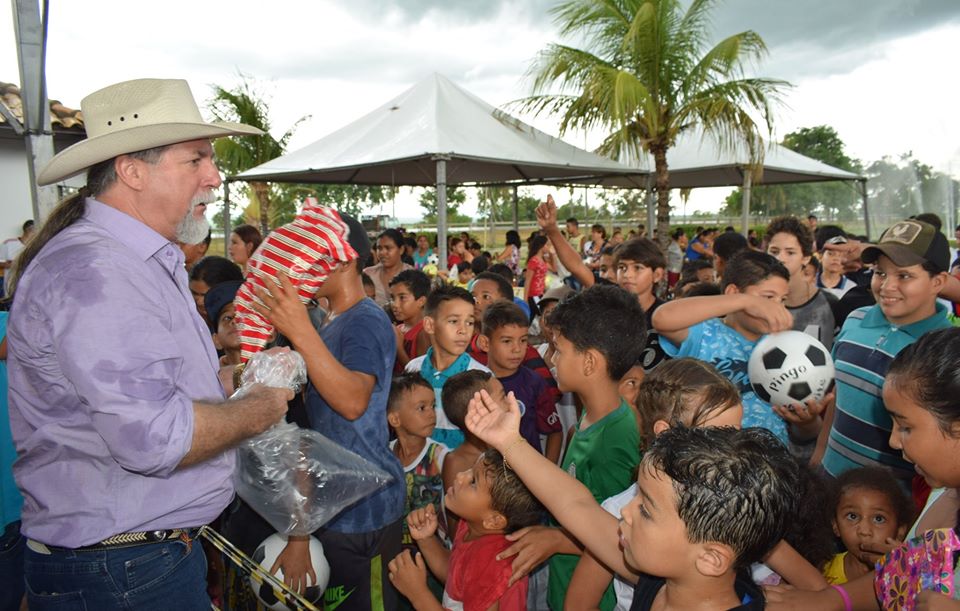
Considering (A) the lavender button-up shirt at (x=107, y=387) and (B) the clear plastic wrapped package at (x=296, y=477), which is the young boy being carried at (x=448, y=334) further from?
(A) the lavender button-up shirt at (x=107, y=387)

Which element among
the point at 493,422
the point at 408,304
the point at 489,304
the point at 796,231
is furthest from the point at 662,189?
the point at 493,422

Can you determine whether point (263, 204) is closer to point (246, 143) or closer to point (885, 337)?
point (246, 143)

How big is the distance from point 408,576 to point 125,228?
1487mm

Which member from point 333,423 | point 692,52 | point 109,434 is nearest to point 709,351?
point 333,423

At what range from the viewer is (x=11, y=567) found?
277 centimetres

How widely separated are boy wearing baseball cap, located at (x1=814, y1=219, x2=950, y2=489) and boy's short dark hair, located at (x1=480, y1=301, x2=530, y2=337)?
165 centimetres

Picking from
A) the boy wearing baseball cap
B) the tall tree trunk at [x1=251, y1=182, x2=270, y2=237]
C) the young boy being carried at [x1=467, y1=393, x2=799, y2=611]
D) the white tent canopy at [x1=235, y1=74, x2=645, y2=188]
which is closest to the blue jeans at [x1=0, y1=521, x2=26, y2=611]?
→ the young boy being carried at [x1=467, y1=393, x2=799, y2=611]

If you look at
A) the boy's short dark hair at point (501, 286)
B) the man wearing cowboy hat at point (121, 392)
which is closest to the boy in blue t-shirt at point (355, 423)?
the man wearing cowboy hat at point (121, 392)

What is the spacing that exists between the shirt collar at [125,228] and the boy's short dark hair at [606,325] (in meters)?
1.50

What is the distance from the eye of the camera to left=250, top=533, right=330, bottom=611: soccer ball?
7.80 ft

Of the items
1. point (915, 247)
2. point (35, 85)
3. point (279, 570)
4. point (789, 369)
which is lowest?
point (279, 570)

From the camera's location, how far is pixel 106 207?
1782mm

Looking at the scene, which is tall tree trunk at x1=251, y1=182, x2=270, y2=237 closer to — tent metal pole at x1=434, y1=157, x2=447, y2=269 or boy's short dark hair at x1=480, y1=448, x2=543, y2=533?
tent metal pole at x1=434, y1=157, x2=447, y2=269

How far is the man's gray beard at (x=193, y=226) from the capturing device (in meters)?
1.99
